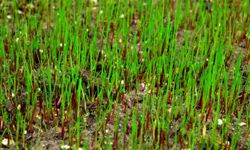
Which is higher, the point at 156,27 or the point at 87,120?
the point at 156,27

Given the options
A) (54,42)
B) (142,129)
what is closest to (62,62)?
(54,42)

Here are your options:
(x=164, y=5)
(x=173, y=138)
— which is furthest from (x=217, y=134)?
(x=164, y=5)

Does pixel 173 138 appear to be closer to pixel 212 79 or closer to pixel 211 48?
pixel 212 79

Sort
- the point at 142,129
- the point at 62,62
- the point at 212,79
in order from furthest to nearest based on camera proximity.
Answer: the point at 62,62
the point at 212,79
the point at 142,129

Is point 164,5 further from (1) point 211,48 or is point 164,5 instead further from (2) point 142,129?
(2) point 142,129

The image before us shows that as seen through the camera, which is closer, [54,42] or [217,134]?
[217,134]

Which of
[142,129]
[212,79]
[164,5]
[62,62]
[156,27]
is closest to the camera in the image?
[142,129]
